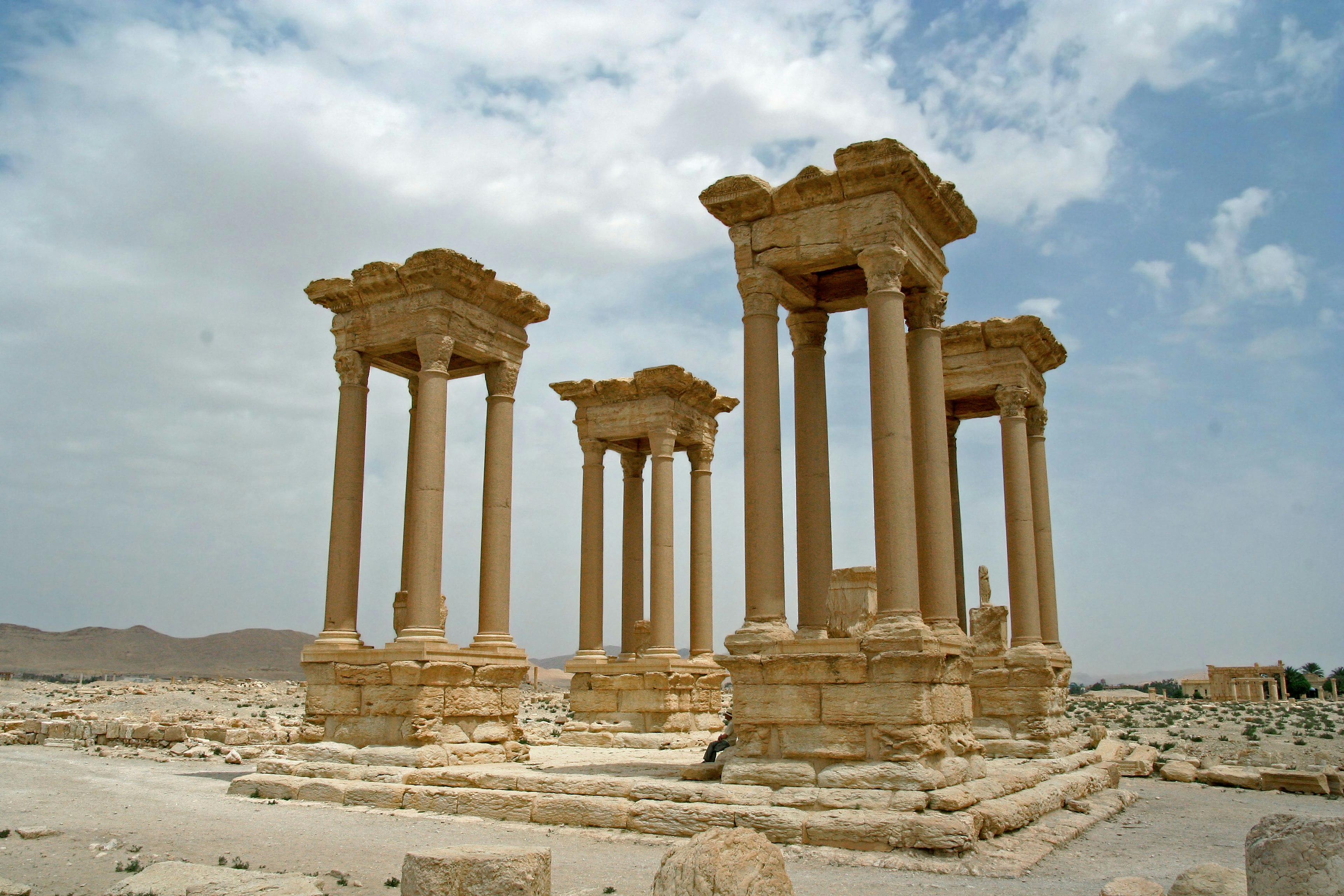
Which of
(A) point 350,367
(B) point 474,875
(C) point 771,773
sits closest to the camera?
(B) point 474,875

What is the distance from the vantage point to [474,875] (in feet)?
22.4

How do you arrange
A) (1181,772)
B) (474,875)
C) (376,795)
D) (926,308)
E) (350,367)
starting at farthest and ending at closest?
(350,367)
(1181,772)
(926,308)
(376,795)
(474,875)

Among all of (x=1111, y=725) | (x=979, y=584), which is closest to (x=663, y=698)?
(x=979, y=584)

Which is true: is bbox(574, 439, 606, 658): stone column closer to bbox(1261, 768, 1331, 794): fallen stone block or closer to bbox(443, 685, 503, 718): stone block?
bbox(443, 685, 503, 718): stone block

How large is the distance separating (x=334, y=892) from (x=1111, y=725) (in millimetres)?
30543

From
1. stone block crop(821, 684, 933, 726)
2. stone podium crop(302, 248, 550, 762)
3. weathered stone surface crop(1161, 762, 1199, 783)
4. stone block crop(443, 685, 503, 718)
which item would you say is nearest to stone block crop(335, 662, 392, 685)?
stone podium crop(302, 248, 550, 762)

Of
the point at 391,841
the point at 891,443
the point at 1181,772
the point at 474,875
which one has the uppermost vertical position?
the point at 891,443

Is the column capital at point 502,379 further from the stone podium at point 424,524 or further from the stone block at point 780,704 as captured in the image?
the stone block at point 780,704

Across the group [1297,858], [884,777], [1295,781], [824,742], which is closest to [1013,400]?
[1295,781]

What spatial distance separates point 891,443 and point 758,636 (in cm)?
306

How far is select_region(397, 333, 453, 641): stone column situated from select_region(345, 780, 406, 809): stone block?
9.11 feet

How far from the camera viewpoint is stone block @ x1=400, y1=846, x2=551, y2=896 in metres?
6.81

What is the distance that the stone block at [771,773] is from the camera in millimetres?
11516

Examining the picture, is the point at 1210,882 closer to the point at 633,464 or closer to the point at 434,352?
the point at 434,352
